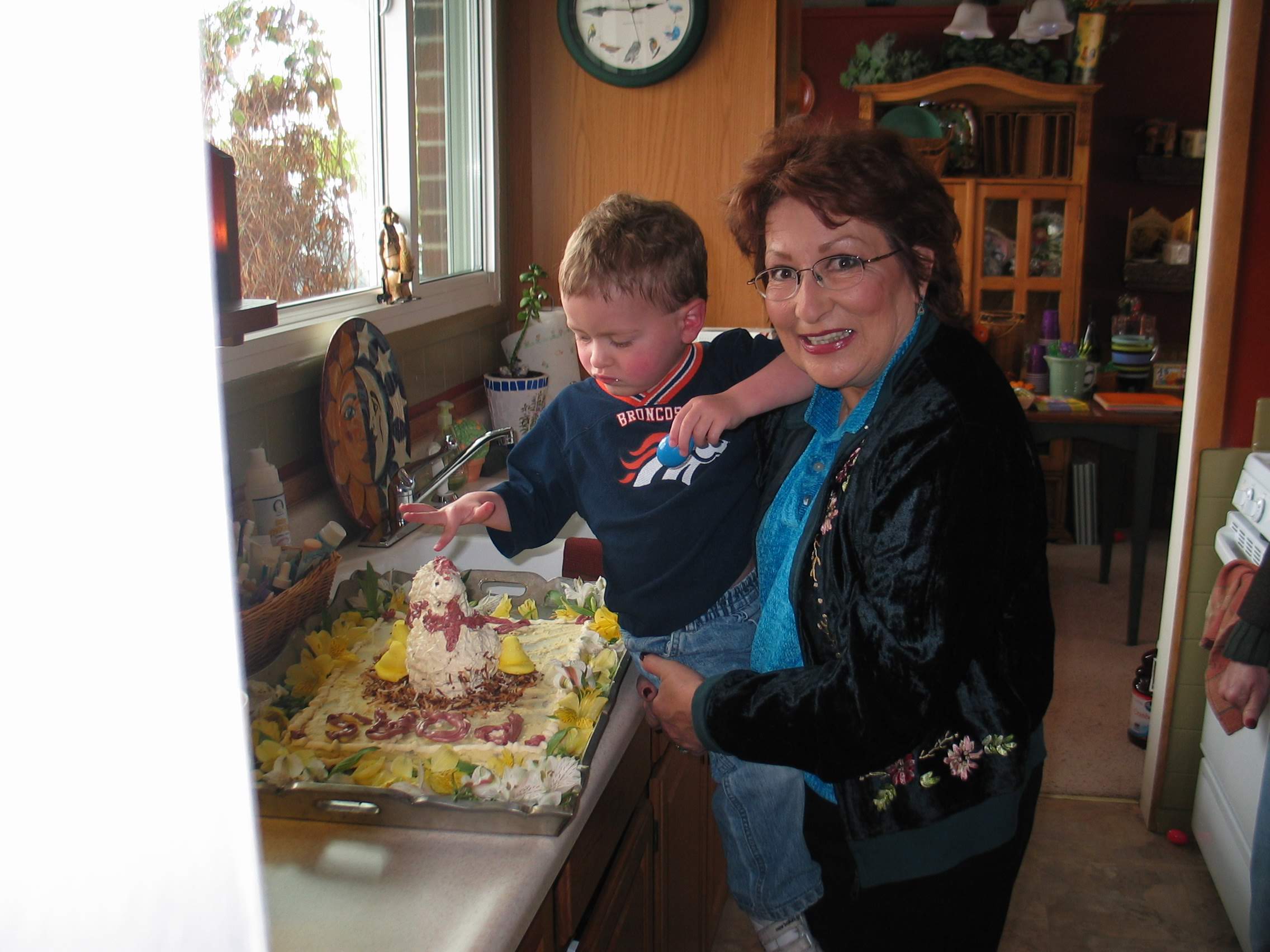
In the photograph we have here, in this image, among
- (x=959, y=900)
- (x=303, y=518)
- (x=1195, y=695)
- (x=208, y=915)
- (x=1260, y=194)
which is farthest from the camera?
(x=1195, y=695)

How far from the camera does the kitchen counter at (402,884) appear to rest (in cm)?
90

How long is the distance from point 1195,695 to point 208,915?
2.80 m

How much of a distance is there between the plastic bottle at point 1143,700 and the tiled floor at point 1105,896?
356mm

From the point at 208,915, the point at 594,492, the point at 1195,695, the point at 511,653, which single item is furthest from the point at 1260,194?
the point at 208,915

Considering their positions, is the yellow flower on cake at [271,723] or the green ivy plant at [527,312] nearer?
the yellow flower on cake at [271,723]

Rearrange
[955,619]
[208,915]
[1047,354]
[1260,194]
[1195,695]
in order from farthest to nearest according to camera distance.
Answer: [1047,354] < [1195,695] < [1260,194] < [955,619] < [208,915]

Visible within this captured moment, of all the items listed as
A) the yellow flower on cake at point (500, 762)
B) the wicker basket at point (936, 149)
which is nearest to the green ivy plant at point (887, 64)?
the wicker basket at point (936, 149)

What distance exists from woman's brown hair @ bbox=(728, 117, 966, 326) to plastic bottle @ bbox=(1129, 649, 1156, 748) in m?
2.28

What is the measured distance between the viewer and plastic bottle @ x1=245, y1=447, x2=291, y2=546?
1.64 metres

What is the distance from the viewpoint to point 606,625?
1.51 m

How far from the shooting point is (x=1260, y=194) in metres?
2.46

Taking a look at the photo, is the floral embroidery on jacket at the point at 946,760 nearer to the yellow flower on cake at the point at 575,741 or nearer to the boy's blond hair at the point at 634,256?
the yellow flower on cake at the point at 575,741

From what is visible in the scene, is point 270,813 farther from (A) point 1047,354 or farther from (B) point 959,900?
(A) point 1047,354

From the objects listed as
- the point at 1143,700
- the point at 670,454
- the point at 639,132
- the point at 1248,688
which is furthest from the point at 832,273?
the point at 1143,700
